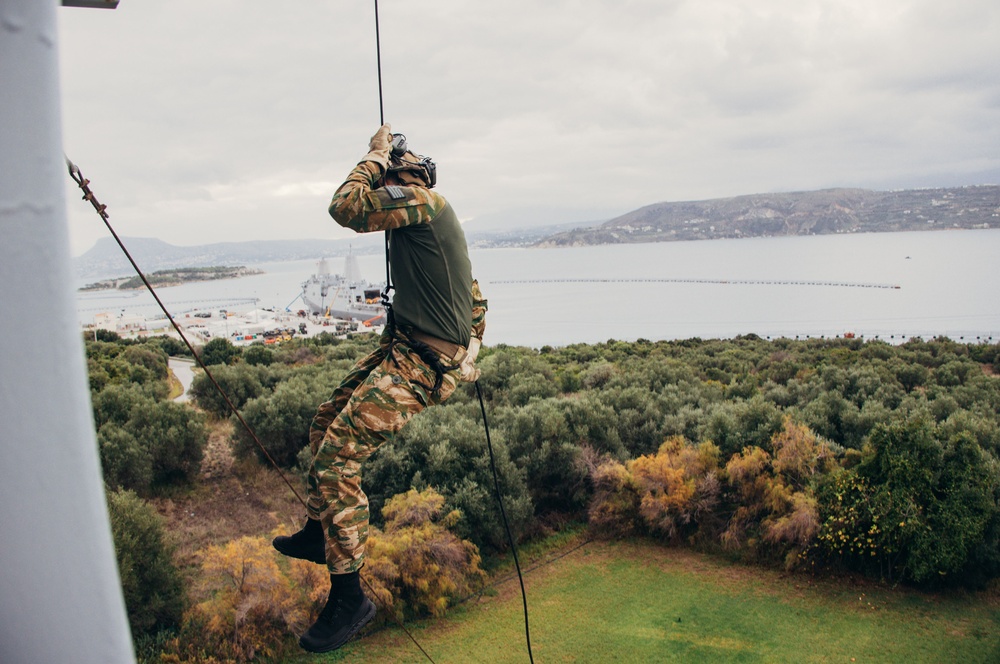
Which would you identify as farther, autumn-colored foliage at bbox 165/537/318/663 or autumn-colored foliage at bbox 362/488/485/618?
autumn-colored foliage at bbox 362/488/485/618

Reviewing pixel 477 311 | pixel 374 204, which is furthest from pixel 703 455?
pixel 374 204

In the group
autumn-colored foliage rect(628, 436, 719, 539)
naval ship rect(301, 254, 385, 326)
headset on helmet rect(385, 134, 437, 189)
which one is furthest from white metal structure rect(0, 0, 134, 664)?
naval ship rect(301, 254, 385, 326)

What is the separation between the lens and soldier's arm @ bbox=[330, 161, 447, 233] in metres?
3.47

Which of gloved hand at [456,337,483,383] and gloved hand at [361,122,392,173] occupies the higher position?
gloved hand at [361,122,392,173]

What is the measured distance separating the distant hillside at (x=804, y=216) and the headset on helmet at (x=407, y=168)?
15698cm

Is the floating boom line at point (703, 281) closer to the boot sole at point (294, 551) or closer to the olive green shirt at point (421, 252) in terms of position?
the olive green shirt at point (421, 252)

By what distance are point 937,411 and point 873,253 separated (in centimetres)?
11298

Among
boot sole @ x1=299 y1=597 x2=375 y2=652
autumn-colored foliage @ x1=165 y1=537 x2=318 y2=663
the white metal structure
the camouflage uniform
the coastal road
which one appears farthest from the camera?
the coastal road

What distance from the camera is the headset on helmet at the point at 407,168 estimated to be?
389 centimetres

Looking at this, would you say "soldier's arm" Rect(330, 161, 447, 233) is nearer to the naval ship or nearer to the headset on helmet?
the headset on helmet

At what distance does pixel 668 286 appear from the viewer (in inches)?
3162

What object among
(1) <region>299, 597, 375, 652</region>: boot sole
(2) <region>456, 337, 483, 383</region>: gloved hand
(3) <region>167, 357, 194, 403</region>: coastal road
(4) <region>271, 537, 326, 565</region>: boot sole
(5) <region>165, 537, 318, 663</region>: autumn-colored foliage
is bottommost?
(5) <region>165, 537, 318, 663</region>: autumn-colored foliage

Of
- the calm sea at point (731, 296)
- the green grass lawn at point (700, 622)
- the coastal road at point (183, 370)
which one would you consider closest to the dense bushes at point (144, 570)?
the green grass lawn at point (700, 622)

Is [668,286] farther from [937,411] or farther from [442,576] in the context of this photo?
[442,576]
